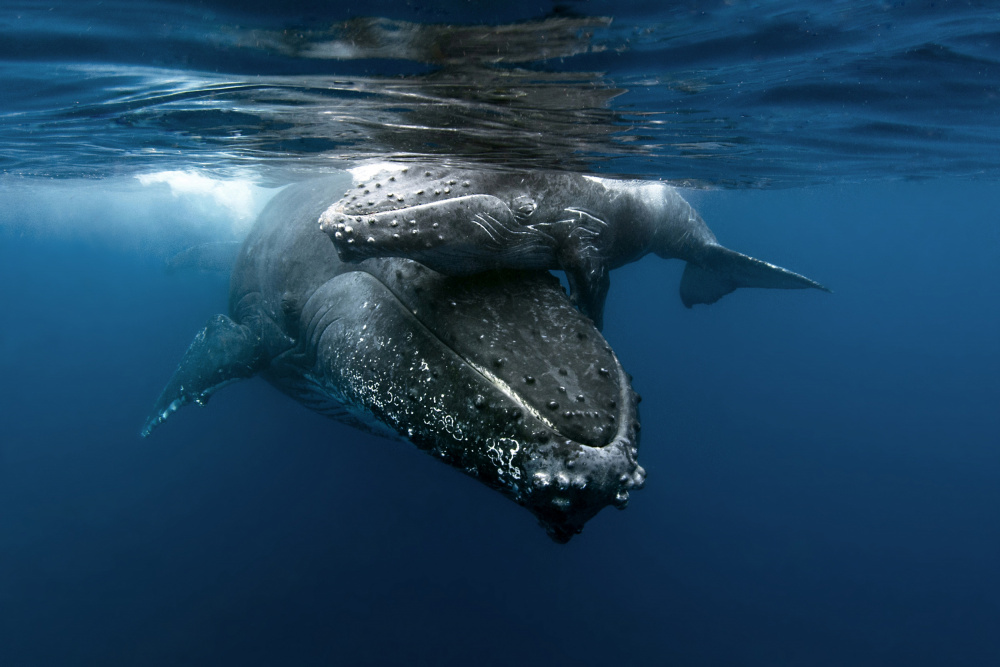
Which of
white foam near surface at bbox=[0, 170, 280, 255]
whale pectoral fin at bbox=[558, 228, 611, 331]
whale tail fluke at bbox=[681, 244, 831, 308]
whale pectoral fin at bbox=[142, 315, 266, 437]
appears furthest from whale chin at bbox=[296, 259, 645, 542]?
white foam near surface at bbox=[0, 170, 280, 255]

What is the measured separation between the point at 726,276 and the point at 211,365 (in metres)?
8.55

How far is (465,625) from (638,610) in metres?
6.83

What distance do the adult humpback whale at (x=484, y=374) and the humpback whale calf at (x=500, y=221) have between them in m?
0.38

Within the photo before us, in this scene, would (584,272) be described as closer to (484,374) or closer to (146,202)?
(484,374)

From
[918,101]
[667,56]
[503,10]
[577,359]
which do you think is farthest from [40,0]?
[918,101]

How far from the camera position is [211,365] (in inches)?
298

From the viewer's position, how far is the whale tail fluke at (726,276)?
28.7ft

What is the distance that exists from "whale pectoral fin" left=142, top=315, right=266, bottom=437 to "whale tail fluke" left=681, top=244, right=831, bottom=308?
7.48 m

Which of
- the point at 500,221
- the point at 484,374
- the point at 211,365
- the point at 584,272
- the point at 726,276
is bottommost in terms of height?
the point at 211,365

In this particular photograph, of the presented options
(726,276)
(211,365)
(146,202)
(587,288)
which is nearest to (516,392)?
(587,288)

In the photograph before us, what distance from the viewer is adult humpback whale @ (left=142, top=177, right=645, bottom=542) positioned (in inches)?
149

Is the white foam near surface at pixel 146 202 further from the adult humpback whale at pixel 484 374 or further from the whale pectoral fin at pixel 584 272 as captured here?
the whale pectoral fin at pixel 584 272

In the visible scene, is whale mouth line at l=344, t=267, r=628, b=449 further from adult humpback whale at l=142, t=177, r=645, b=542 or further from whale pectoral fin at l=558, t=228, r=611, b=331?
whale pectoral fin at l=558, t=228, r=611, b=331

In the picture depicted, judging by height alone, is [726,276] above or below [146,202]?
above
